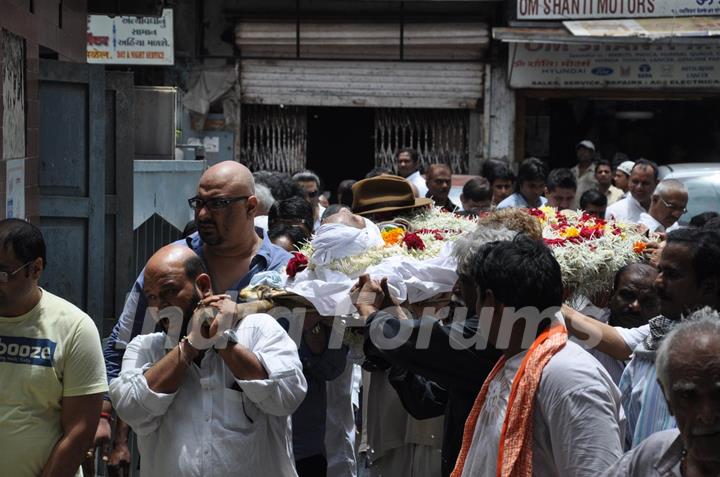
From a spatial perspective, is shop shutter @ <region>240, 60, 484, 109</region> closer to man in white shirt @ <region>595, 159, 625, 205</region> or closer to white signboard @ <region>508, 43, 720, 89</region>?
white signboard @ <region>508, 43, 720, 89</region>

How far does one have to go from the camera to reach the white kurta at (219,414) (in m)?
4.30

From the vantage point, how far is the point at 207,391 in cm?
437

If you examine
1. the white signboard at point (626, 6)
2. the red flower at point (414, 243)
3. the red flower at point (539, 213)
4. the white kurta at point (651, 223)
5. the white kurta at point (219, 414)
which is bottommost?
the white kurta at point (219, 414)

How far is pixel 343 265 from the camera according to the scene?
514 cm

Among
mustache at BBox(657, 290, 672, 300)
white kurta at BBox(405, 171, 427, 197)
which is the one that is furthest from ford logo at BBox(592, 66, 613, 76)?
mustache at BBox(657, 290, 672, 300)

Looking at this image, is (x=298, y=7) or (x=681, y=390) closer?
(x=681, y=390)

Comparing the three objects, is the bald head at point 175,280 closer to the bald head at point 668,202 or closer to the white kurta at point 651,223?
the white kurta at point 651,223

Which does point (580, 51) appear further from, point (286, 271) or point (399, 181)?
point (286, 271)

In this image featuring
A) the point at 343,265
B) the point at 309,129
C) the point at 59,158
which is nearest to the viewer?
the point at 343,265

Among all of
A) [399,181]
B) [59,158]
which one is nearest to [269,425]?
[399,181]

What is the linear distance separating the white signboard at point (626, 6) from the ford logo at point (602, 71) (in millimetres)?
768

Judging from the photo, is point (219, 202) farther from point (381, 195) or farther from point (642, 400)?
point (642, 400)

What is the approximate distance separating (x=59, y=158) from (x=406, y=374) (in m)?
4.08

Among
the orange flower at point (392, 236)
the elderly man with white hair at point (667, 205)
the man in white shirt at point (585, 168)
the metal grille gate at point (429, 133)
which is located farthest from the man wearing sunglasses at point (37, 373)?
the metal grille gate at point (429, 133)
